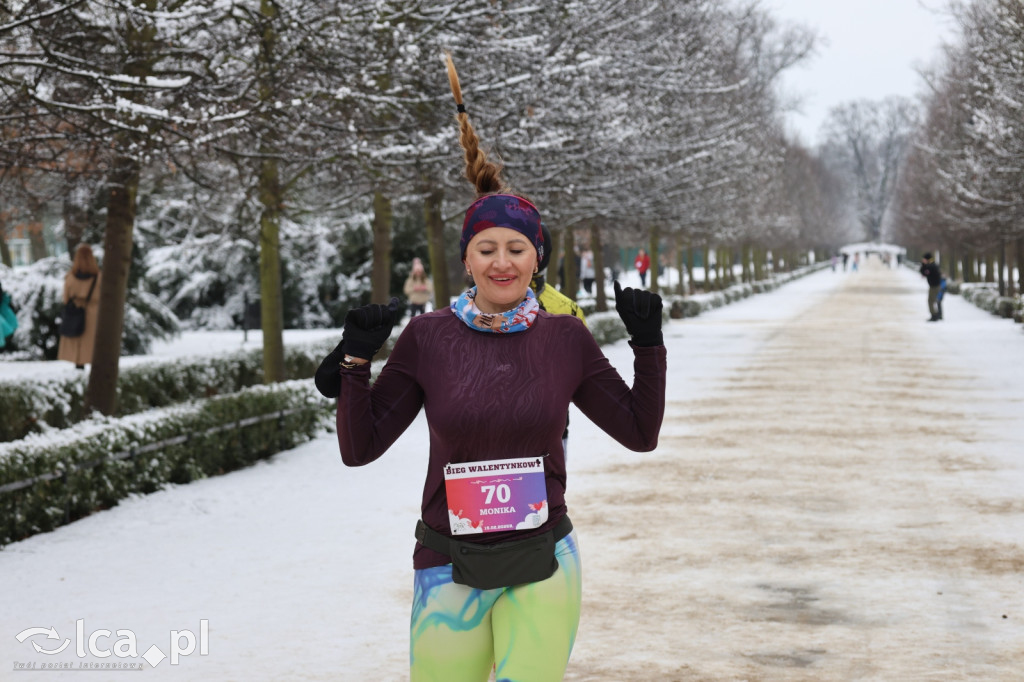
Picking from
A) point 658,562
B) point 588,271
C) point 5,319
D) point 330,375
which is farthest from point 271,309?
point 588,271

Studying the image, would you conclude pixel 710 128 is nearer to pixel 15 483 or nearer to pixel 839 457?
pixel 839 457

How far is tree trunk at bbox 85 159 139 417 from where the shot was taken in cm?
1233

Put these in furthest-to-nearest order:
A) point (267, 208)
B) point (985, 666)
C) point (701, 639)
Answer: point (267, 208)
point (701, 639)
point (985, 666)

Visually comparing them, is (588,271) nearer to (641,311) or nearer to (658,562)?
(658,562)

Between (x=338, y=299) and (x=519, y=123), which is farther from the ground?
(x=519, y=123)

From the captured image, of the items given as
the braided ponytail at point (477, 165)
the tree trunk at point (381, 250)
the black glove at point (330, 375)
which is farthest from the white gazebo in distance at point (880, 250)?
the black glove at point (330, 375)

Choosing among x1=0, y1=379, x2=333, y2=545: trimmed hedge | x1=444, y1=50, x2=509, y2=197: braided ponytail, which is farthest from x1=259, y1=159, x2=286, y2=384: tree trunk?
x1=444, y1=50, x2=509, y2=197: braided ponytail

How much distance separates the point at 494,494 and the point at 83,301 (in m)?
14.4

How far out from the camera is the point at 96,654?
6000 millimetres

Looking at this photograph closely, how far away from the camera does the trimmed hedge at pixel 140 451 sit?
8461 millimetres

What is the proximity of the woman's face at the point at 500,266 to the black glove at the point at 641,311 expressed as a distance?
0.23 metres

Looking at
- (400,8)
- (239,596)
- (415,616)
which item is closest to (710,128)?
(400,8)

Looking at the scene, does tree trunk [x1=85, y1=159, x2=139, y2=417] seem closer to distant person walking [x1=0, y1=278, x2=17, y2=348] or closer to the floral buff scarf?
distant person walking [x1=0, y1=278, x2=17, y2=348]

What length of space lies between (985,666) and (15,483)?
5386 millimetres
